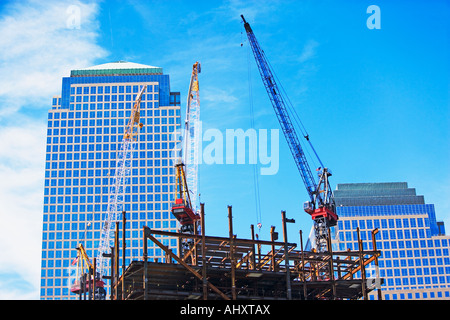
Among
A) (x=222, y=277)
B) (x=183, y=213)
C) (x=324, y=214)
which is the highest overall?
(x=324, y=214)

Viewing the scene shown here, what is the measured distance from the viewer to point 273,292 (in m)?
73.5

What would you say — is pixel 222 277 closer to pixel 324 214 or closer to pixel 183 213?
pixel 183 213

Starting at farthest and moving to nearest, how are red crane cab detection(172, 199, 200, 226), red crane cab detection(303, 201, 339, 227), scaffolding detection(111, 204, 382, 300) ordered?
red crane cab detection(303, 201, 339, 227) → red crane cab detection(172, 199, 200, 226) → scaffolding detection(111, 204, 382, 300)

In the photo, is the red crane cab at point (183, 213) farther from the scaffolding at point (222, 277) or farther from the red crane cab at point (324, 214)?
the scaffolding at point (222, 277)

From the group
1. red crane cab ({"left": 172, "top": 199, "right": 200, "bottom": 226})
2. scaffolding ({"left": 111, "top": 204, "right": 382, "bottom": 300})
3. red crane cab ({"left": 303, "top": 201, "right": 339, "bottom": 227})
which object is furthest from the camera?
red crane cab ({"left": 303, "top": 201, "right": 339, "bottom": 227})

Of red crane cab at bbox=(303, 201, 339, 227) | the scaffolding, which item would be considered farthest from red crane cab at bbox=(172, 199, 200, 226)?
the scaffolding

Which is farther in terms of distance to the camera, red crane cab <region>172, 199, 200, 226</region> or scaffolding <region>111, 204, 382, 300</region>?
red crane cab <region>172, 199, 200, 226</region>

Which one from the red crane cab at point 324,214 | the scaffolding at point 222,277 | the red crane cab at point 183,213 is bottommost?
the scaffolding at point 222,277

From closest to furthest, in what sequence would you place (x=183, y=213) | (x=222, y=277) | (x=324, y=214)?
(x=222, y=277)
(x=183, y=213)
(x=324, y=214)

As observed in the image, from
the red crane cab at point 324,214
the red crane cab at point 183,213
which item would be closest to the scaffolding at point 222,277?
the red crane cab at point 183,213

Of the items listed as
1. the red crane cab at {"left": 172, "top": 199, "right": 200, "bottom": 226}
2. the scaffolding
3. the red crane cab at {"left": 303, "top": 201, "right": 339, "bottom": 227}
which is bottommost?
the scaffolding

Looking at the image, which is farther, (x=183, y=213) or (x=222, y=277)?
(x=183, y=213)

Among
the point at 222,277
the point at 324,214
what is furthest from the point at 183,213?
the point at 222,277

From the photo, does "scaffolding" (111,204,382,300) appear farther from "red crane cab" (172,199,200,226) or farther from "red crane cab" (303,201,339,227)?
"red crane cab" (303,201,339,227)
